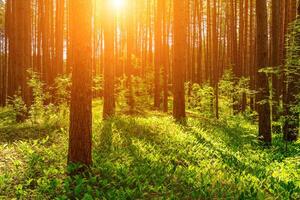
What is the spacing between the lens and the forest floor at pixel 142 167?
664cm

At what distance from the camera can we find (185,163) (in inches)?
352

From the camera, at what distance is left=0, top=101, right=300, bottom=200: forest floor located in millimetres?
6641

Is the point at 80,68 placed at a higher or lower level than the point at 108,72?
lower

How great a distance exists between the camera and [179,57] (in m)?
14.9

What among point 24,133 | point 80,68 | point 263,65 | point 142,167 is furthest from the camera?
point 263,65

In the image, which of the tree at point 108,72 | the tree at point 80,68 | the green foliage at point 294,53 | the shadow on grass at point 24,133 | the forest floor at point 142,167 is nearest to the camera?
the forest floor at point 142,167

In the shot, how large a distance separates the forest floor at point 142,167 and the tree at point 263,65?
2.82ft

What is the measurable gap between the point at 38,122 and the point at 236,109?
668 inches

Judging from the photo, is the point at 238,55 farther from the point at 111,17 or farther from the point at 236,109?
the point at 111,17

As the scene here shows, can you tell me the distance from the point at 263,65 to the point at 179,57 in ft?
12.5

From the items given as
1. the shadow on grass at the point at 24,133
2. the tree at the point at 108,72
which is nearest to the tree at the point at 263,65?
the tree at the point at 108,72

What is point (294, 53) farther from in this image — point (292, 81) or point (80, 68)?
point (80, 68)

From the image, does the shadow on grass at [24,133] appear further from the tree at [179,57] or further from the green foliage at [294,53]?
the green foliage at [294,53]

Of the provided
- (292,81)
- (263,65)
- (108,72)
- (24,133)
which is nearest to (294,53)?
(263,65)
